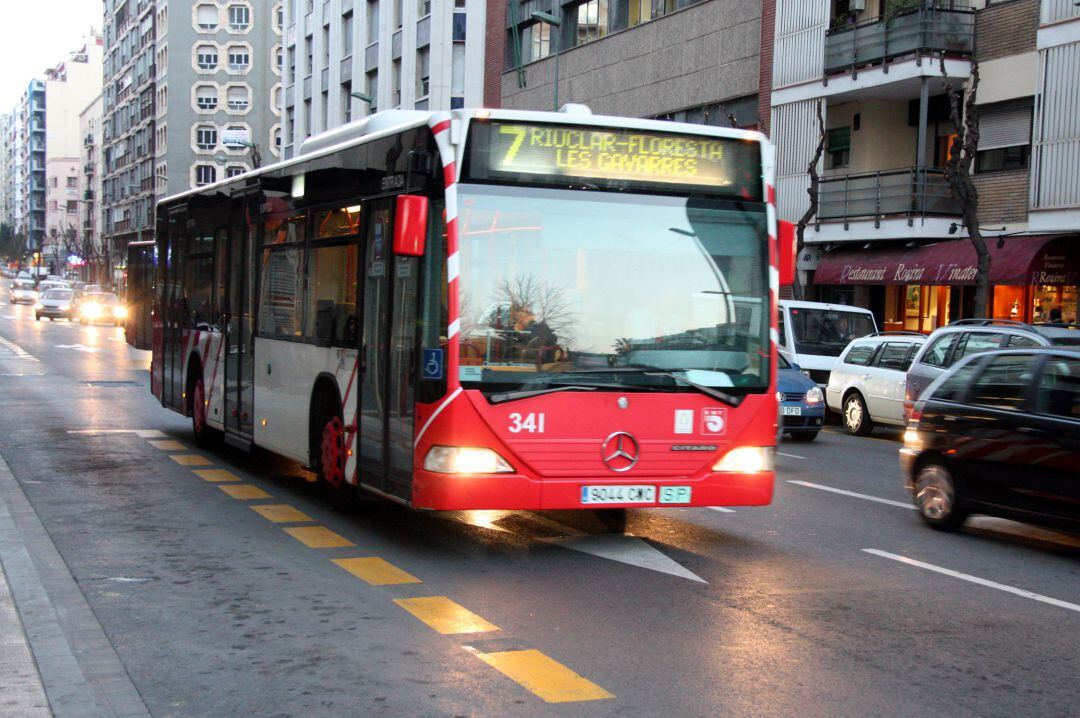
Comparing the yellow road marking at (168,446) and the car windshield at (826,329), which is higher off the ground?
the car windshield at (826,329)

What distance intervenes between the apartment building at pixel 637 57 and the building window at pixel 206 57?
56263 mm

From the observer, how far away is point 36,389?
23.3 m

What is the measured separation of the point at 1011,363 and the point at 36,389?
1815 cm

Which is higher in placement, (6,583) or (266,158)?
(266,158)

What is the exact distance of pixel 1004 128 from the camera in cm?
2752

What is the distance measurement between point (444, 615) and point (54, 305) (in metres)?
64.8

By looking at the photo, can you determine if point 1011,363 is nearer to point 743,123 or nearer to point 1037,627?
point 1037,627

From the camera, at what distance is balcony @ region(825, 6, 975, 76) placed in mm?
28203

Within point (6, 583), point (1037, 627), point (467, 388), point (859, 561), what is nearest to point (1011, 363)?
point (859, 561)

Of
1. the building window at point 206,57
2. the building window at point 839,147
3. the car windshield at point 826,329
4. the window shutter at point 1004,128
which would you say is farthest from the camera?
the building window at point 206,57

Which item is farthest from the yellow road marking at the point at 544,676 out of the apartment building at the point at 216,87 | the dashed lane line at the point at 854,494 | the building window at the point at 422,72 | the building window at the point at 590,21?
the apartment building at the point at 216,87

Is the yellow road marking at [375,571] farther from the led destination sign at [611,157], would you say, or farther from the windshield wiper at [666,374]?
the led destination sign at [611,157]

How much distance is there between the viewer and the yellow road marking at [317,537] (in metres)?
9.23

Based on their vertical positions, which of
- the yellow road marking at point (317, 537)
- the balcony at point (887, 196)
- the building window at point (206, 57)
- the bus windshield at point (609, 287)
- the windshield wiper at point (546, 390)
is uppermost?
the building window at point (206, 57)
